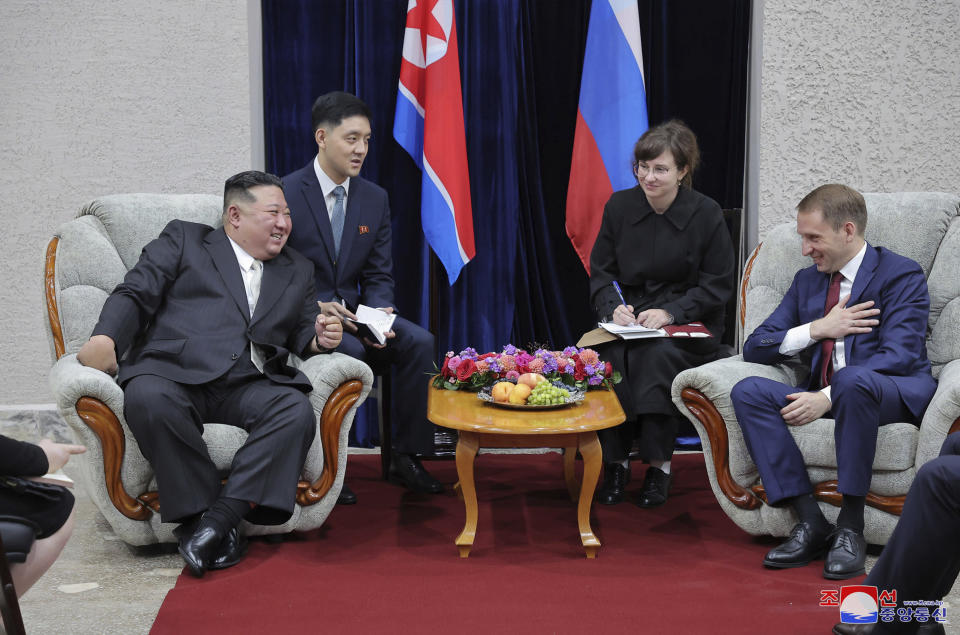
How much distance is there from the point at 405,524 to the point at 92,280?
1.39m

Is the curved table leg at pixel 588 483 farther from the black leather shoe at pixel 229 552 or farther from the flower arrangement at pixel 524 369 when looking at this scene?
the black leather shoe at pixel 229 552

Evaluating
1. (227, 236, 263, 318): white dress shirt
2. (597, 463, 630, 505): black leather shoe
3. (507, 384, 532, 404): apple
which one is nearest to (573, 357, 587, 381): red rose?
(507, 384, 532, 404): apple

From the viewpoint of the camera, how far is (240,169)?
4.36 m

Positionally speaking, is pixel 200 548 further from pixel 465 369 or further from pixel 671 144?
pixel 671 144

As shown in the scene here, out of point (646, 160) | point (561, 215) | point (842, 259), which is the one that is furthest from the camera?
point (561, 215)

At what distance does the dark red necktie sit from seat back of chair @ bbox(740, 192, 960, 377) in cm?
30

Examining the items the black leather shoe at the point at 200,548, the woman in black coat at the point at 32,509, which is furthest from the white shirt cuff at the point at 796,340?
the woman in black coat at the point at 32,509

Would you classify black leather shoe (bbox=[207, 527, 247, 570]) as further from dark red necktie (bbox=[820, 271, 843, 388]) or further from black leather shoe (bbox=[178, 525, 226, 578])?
dark red necktie (bbox=[820, 271, 843, 388])

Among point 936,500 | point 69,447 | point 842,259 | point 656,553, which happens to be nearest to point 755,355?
point 842,259

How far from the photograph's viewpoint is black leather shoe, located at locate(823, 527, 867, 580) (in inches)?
113

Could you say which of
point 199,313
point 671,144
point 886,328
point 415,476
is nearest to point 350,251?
point 199,313

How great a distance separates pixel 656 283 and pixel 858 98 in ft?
4.46

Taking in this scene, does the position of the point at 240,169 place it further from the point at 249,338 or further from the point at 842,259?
the point at 842,259

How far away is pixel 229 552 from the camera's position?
3.01 meters
